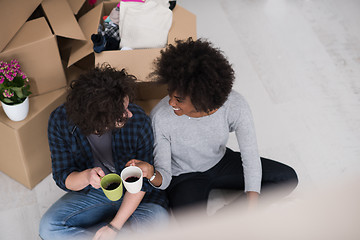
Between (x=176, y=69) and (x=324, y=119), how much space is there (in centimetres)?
126

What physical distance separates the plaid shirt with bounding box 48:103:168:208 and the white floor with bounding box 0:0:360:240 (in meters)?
0.47

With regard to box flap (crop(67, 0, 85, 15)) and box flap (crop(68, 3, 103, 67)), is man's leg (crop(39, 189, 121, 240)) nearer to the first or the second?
box flap (crop(68, 3, 103, 67))

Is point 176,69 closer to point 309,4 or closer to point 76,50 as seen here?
point 76,50

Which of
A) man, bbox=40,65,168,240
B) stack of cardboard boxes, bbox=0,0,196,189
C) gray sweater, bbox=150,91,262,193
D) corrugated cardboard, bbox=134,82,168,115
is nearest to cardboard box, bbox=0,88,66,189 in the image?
stack of cardboard boxes, bbox=0,0,196,189

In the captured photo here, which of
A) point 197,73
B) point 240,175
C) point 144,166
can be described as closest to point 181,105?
point 197,73

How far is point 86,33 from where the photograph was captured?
1.67m

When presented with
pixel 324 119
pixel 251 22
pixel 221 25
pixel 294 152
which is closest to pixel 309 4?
pixel 251 22

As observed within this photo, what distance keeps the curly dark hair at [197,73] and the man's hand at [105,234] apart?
553mm

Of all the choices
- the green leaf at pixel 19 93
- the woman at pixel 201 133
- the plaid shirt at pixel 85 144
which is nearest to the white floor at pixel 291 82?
the woman at pixel 201 133

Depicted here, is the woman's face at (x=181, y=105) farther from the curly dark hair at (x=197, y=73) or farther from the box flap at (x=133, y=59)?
the box flap at (x=133, y=59)

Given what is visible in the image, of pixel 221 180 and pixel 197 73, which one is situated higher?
pixel 197 73

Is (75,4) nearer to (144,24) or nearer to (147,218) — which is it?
(144,24)

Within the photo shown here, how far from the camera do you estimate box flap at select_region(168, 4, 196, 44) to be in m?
1.69

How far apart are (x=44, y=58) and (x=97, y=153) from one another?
0.44m
